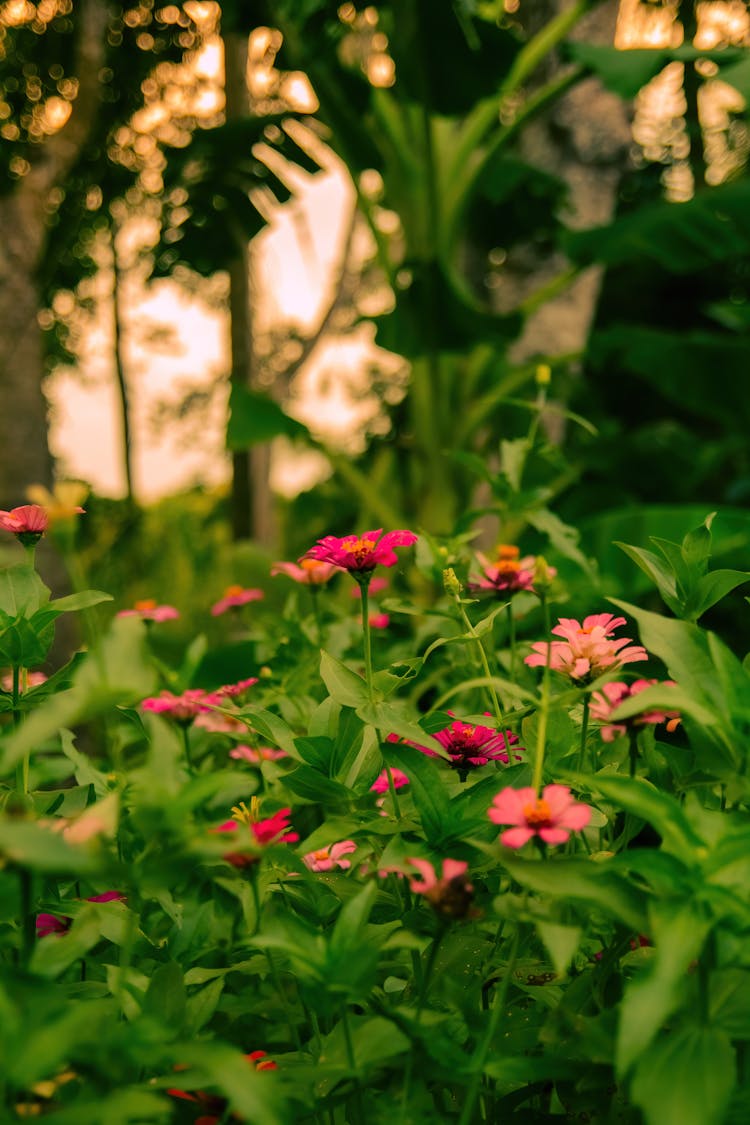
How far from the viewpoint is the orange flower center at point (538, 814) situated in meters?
0.44

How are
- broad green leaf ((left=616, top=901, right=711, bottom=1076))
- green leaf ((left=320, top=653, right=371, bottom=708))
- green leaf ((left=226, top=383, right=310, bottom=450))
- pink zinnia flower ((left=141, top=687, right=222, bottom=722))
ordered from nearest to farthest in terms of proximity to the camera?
broad green leaf ((left=616, top=901, right=711, bottom=1076)), green leaf ((left=320, top=653, right=371, bottom=708)), pink zinnia flower ((left=141, top=687, right=222, bottom=722)), green leaf ((left=226, top=383, right=310, bottom=450))

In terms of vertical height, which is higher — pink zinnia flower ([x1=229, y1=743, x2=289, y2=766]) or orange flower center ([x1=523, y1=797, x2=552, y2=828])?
orange flower center ([x1=523, y1=797, x2=552, y2=828])

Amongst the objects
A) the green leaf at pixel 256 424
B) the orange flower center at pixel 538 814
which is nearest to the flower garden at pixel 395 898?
the orange flower center at pixel 538 814

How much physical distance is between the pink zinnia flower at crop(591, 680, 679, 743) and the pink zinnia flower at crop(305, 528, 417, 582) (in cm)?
15

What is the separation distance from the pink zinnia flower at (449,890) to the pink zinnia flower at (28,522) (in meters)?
0.32

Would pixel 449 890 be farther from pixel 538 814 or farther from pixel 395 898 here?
pixel 395 898

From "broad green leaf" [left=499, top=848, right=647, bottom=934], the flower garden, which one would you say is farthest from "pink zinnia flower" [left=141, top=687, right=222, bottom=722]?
"broad green leaf" [left=499, top=848, right=647, bottom=934]

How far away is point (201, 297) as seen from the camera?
224 inches

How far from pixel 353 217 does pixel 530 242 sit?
1772mm

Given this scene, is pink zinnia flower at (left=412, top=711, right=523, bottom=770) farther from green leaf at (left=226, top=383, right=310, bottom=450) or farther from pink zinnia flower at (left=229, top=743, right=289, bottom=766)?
green leaf at (left=226, top=383, right=310, bottom=450)

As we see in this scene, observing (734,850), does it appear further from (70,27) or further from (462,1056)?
(70,27)

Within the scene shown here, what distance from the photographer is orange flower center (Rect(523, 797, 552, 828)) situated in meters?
0.44

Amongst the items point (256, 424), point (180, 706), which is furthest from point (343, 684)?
point (256, 424)

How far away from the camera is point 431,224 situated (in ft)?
7.52
